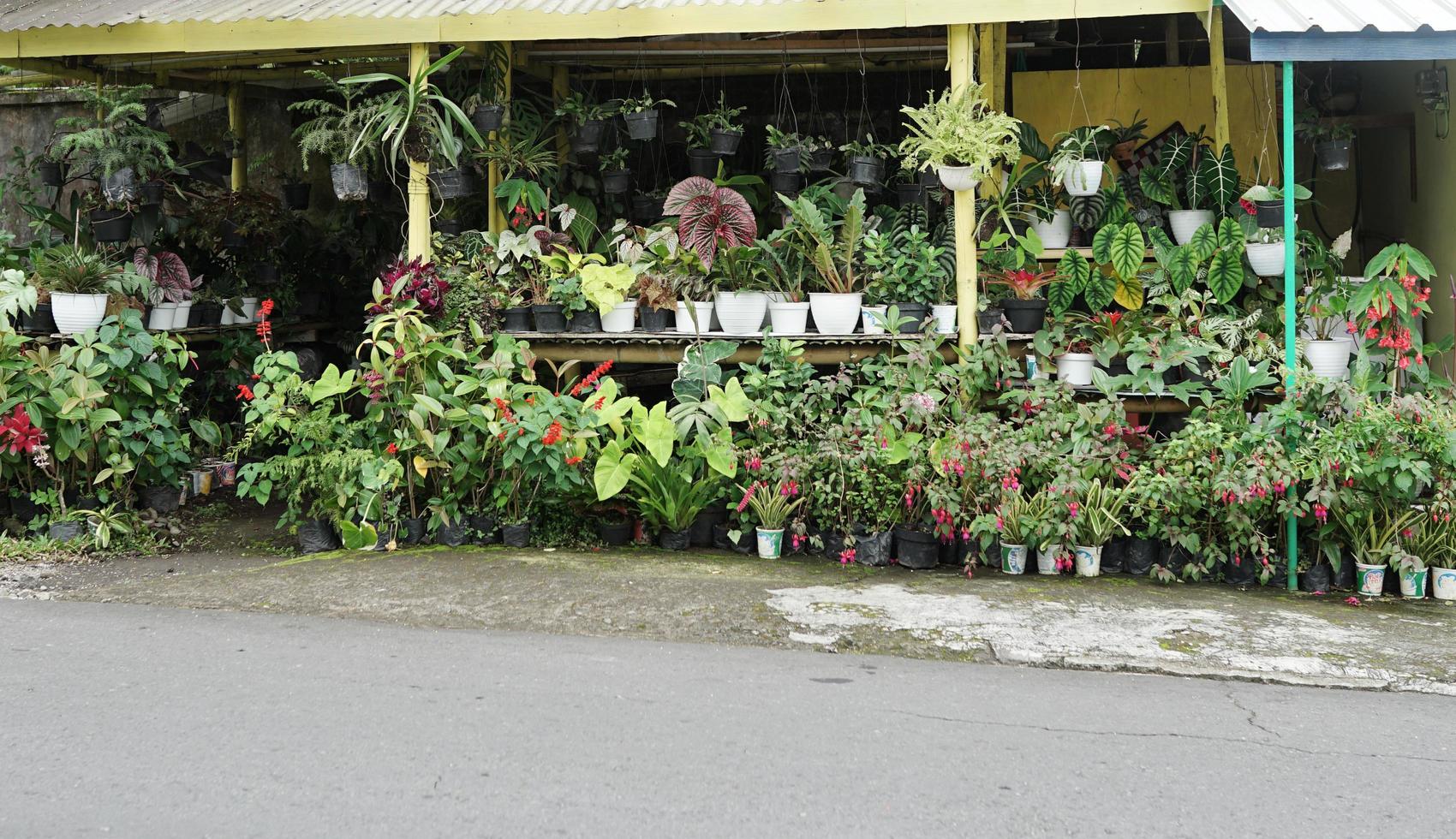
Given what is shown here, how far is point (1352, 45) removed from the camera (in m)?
5.84

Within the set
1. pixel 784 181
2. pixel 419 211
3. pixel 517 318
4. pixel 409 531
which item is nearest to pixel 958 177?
pixel 784 181

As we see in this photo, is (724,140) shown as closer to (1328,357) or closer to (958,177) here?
(958,177)

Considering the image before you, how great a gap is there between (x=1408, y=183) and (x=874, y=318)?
13.7 feet

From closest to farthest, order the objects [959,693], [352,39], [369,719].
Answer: [369,719] < [959,693] < [352,39]

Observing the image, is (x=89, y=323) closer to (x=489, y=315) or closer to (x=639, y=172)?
(x=489, y=315)

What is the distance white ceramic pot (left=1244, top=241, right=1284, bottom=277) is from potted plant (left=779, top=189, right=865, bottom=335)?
2.09 meters

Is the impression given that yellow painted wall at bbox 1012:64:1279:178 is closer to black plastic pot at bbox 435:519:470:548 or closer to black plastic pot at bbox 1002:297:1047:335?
black plastic pot at bbox 1002:297:1047:335

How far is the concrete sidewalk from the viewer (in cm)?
499

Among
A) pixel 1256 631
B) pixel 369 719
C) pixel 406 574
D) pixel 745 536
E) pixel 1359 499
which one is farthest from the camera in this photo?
pixel 745 536

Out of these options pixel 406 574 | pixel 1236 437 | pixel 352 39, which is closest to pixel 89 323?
pixel 352 39

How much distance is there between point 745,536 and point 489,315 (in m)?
2.09

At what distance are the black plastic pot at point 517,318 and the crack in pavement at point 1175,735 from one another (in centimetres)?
405

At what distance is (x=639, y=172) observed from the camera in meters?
9.78

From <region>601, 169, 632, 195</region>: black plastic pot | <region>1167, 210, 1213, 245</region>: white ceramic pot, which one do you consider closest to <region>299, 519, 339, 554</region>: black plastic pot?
<region>601, 169, 632, 195</region>: black plastic pot
